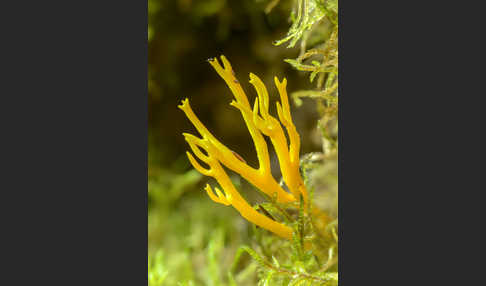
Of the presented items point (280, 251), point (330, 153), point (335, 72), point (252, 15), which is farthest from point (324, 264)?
point (252, 15)

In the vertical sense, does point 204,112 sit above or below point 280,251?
above

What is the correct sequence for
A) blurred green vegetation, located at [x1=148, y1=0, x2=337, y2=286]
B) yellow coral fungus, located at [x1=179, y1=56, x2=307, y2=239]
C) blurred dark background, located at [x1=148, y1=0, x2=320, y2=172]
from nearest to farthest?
1. yellow coral fungus, located at [x1=179, y1=56, x2=307, y2=239]
2. blurred green vegetation, located at [x1=148, y1=0, x2=337, y2=286]
3. blurred dark background, located at [x1=148, y1=0, x2=320, y2=172]

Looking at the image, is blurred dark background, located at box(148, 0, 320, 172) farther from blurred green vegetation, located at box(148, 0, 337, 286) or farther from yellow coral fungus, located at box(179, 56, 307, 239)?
yellow coral fungus, located at box(179, 56, 307, 239)

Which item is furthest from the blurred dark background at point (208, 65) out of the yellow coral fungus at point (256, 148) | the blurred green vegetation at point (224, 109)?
the yellow coral fungus at point (256, 148)

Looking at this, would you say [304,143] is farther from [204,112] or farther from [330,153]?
[204,112]

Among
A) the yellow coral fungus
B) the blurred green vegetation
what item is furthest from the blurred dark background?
the yellow coral fungus

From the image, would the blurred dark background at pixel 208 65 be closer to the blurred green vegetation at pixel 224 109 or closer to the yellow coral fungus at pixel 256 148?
the blurred green vegetation at pixel 224 109
